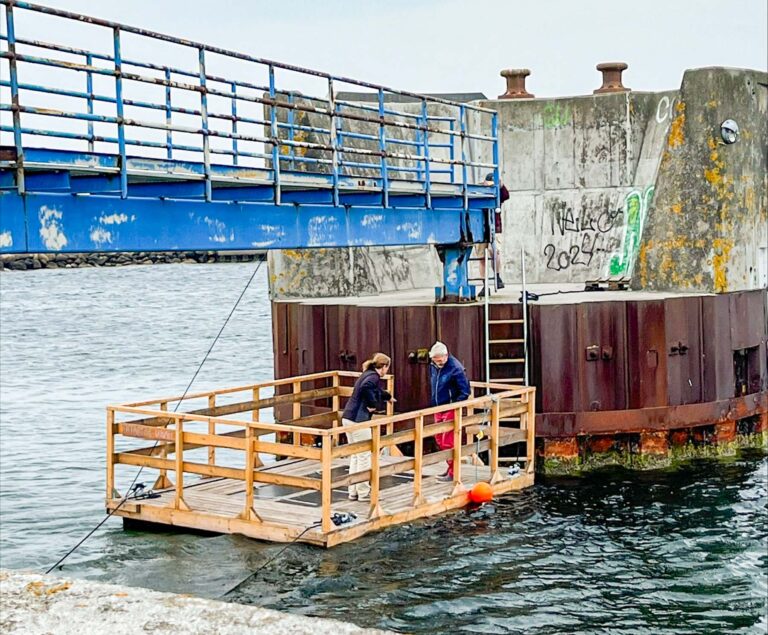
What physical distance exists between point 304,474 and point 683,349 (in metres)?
7.27

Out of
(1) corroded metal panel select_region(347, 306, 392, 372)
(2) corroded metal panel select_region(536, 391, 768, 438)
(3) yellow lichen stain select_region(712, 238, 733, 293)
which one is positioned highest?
(3) yellow lichen stain select_region(712, 238, 733, 293)

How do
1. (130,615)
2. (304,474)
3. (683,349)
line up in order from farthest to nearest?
(683,349), (304,474), (130,615)

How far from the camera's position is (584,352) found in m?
20.3

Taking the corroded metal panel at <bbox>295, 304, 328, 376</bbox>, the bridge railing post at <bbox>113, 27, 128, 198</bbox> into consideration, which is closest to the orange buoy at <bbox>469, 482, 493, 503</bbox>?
the corroded metal panel at <bbox>295, 304, 328, 376</bbox>

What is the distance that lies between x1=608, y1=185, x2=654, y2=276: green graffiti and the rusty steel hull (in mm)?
5582

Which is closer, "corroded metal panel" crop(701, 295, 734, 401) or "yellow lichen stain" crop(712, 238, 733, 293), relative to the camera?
"corroded metal panel" crop(701, 295, 734, 401)

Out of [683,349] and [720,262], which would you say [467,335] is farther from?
[720,262]

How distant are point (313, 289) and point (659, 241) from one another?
6468mm

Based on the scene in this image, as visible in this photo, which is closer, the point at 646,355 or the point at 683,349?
the point at 646,355

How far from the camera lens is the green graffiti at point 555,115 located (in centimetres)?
2736

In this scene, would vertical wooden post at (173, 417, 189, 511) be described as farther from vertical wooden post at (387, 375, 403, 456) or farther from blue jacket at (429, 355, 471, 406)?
vertical wooden post at (387, 375, 403, 456)

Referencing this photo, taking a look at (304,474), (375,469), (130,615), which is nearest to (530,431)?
(304,474)

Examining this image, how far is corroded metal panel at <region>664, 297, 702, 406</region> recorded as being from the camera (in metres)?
20.7

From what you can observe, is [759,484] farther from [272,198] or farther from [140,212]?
[140,212]
